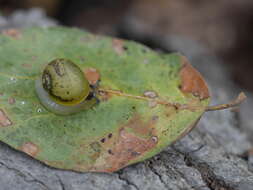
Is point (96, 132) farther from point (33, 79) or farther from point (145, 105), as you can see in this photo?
point (33, 79)

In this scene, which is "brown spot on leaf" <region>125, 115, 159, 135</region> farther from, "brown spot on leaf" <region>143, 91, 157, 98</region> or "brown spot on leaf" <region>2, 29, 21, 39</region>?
"brown spot on leaf" <region>2, 29, 21, 39</region>

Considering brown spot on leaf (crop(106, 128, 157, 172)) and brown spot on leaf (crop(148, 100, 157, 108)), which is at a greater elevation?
brown spot on leaf (crop(148, 100, 157, 108))

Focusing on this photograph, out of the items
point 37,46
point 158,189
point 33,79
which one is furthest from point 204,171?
point 37,46

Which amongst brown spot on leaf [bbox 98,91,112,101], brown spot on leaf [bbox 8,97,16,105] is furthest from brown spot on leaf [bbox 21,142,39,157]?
brown spot on leaf [bbox 98,91,112,101]

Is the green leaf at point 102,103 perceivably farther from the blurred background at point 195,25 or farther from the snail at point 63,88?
the blurred background at point 195,25

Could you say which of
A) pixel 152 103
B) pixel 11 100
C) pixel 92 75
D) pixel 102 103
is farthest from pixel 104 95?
pixel 11 100

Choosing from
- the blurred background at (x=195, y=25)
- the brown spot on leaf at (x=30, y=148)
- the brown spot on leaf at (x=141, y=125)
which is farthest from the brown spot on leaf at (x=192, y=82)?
the blurred background at (x=195, y=25)

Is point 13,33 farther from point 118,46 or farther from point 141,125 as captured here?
point 141,125
